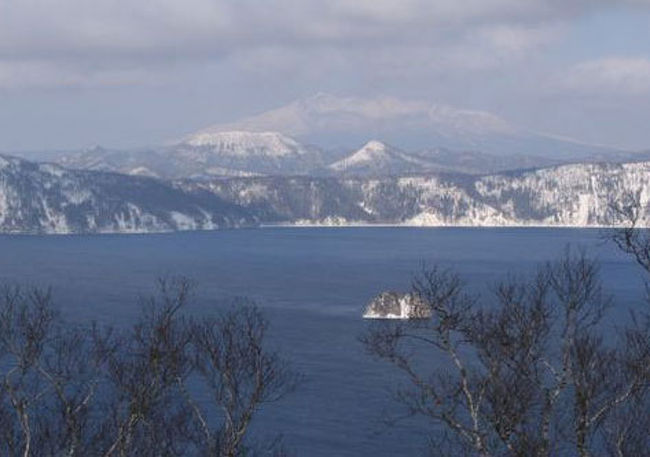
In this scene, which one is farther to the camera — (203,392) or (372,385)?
(372,385)

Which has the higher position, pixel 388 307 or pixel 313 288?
pixel 388 307

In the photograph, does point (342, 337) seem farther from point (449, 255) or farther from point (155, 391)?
point (449, 255)

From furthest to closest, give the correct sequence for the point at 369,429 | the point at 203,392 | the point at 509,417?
the point at 203,392
the point at 369,429
the point at 509,417

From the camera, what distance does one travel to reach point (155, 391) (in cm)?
1465

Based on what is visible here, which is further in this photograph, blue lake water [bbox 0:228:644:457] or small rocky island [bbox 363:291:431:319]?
small rocky island [bbox 363:291:431:319]

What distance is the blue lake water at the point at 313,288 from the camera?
50094 mm

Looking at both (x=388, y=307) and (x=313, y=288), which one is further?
(x=313, y=288)

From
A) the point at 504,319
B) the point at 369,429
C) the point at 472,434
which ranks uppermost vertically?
the point at 504,319

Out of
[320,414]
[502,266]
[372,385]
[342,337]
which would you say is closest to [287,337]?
[342,337]

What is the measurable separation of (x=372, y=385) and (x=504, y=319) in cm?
4728

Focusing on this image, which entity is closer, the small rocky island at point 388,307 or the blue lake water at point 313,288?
the blue lake water at point 313,288

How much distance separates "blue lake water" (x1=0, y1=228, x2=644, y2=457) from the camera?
5009 cm

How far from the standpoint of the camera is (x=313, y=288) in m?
116

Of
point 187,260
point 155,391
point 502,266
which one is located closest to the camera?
point 155,391
